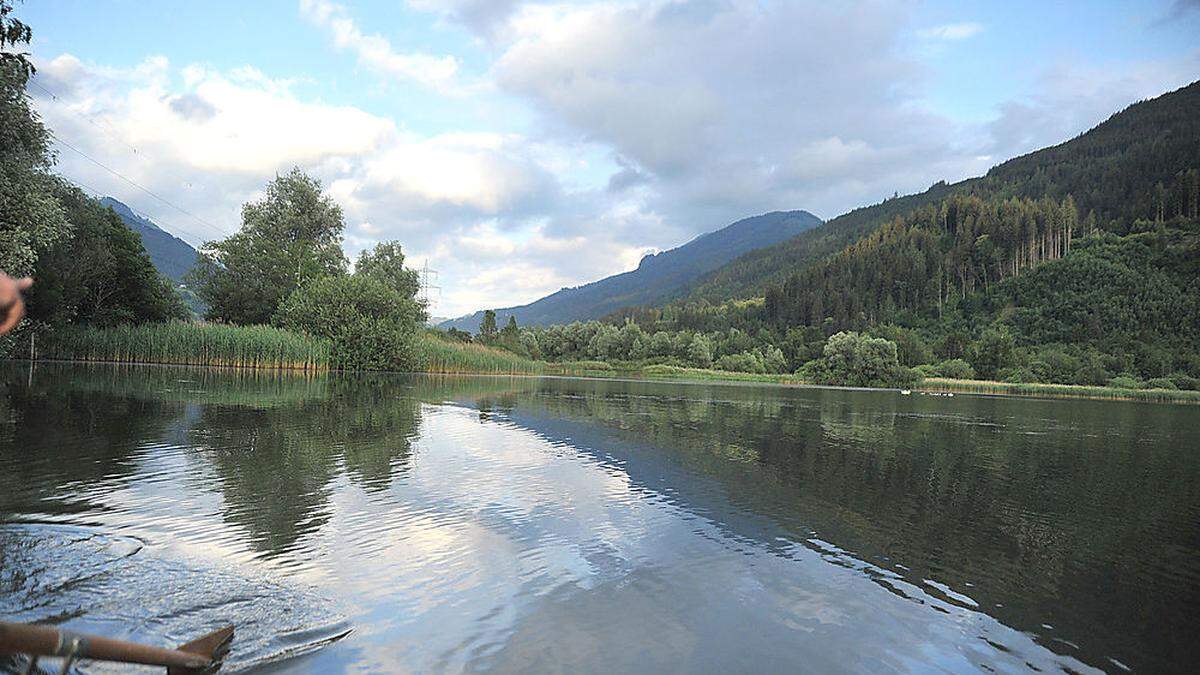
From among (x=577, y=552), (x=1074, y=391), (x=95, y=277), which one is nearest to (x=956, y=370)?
(x=1074, y=391)

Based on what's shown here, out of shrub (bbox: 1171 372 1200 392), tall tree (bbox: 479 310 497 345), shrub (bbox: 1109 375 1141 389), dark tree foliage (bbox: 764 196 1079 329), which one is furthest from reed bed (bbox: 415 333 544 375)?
dark tree foliage (bbox: 764 196 1079 329)

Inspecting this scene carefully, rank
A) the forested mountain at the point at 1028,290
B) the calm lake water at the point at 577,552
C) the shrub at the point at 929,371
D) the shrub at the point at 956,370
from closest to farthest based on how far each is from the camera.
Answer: the calm lake water at the point at 577,552 → the shrub at the point at 956,370 → the shrub at the point at 929,371 → the forested mountain at the point at 1028,290

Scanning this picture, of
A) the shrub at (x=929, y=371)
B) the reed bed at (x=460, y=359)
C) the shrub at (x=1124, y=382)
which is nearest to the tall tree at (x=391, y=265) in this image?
the reed bed at (x=460, y=359)

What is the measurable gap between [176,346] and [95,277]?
6.88 metres

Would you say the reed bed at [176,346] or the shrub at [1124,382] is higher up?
the reed bed at [176,346]

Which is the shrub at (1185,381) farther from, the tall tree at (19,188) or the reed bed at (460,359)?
the tall tree at (19,188)

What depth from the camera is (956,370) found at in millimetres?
103500

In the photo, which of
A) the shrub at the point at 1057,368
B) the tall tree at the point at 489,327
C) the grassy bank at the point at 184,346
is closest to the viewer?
the grassy bank at the point at 184,346

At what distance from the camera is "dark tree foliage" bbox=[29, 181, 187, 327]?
39406 mm

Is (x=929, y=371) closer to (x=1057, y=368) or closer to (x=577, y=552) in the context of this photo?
(x=1057, y=368)

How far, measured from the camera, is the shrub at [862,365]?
92188mm

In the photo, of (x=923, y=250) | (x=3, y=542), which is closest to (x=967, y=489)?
(x=3, y=542)

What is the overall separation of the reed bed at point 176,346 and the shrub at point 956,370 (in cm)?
9550

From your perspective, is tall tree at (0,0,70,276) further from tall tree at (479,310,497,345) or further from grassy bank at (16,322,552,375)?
tall tree at (479,310,497,345)
